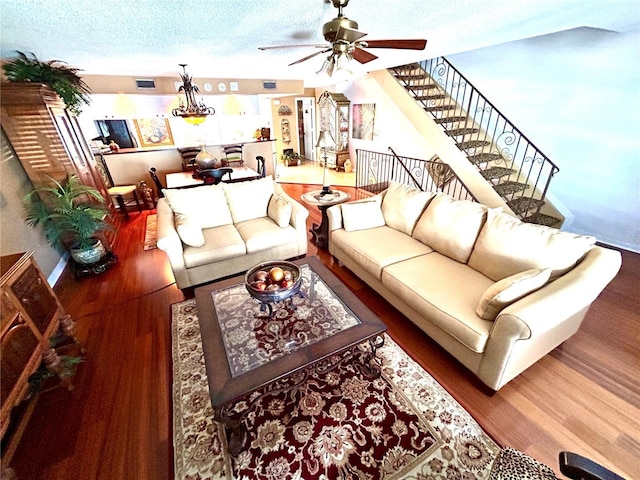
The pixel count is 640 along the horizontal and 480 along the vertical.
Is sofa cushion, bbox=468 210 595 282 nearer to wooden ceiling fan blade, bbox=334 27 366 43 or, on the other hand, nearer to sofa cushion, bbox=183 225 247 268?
wooden ceiling fan blade, bbox=334 27 366 43

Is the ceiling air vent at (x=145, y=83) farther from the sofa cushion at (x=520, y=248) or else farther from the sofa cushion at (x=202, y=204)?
the sofa cushion at (x=520, y=248)

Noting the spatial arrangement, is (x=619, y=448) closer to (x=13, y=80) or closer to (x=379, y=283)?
(x=379, y=283)

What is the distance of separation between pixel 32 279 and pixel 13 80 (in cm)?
230

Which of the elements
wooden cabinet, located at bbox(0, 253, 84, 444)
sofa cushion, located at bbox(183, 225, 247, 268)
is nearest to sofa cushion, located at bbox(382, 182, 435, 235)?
sofa cushion, located at bbox(183, 225, 247, 268)

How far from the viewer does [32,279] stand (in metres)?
1.66

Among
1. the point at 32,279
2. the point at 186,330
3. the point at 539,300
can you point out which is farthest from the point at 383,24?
the point at 32,279

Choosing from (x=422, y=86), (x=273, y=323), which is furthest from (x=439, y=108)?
(x=273, y=323)

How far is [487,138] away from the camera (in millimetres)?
4344

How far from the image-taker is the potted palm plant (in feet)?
8.67

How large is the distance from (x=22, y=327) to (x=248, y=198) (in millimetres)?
2067

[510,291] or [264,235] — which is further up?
[510,291]

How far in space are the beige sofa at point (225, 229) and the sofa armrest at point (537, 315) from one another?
6.60ft

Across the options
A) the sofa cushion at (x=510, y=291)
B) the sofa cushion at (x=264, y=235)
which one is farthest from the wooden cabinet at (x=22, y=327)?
the sofa cushion at (x=510, y=291)

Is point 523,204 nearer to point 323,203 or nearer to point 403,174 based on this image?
point 403,174
